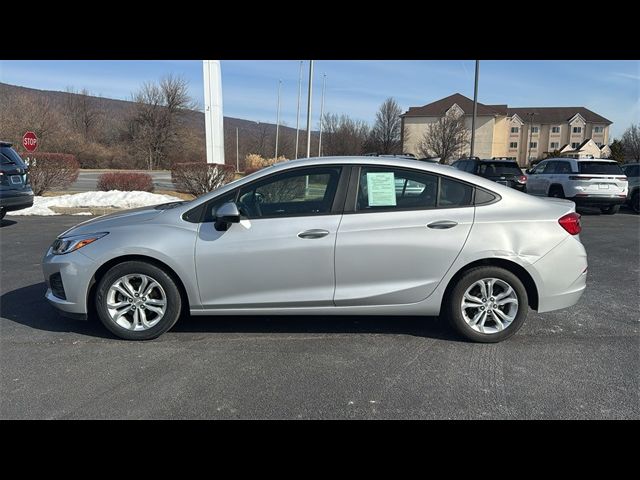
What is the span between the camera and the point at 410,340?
161 inches

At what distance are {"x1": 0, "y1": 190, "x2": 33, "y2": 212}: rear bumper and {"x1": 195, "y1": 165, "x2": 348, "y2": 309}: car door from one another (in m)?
7.95

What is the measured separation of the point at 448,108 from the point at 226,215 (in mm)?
79003

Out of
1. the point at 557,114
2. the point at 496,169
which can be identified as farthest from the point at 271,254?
the point at 557,114

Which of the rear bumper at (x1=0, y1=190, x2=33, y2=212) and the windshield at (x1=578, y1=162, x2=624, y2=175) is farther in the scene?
the windshield at (x1=578, y1=162, x2=624, y2=175)

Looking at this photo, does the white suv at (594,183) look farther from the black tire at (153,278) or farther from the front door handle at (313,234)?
the black tire at (153,278)

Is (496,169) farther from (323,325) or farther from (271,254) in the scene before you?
(271,254)

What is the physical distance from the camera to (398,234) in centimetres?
391

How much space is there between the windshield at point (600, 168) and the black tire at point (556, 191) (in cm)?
84

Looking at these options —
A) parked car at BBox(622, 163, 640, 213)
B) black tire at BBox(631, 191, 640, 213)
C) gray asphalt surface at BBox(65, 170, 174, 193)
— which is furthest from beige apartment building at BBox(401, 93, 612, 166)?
black tire at BBox(631, 191, 640, 213)

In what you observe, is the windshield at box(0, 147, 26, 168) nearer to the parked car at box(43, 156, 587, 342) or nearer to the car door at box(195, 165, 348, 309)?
the parked car at box(43, 156, 587, 342)

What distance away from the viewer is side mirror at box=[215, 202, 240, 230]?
12.5ft
